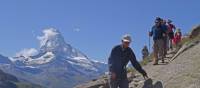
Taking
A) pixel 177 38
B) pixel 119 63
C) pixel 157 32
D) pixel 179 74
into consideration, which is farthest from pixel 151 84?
pixel 177 38

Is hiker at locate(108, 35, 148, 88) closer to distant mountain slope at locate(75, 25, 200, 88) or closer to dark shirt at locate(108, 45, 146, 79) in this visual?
dark shirt at locate(108, 45, 146, 79)

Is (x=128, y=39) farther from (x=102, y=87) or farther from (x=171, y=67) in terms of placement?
(x=102, y=87)

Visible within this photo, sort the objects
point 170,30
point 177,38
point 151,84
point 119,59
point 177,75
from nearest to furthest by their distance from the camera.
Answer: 1. point 119,59
2. point 151,84
3. point 177,75
4. point 170,30
5. point 177,38

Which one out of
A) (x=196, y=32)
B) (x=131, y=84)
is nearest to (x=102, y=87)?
(x=131, y=84)

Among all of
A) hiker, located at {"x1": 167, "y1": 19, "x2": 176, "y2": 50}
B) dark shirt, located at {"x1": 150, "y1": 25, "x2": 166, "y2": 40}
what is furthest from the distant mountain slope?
hiker, located at {"x1": 167, "y1": 19, "x2": 176, "y2": 50}

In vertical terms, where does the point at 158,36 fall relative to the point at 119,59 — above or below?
above

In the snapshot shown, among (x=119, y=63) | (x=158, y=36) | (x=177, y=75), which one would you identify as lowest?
(x=177, y=75)

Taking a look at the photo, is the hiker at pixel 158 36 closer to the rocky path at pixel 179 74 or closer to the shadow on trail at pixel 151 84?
the rocky path at pixel 179 74

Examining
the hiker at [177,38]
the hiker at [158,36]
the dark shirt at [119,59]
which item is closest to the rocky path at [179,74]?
the dark shirt at [119,59]

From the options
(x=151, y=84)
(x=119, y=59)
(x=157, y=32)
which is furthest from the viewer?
(x=157, y=32)

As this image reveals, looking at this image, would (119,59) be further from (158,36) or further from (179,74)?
(158,36)

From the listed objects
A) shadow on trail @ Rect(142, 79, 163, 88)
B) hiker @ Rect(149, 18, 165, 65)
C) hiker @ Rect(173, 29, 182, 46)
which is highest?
hiker @ Rect(173, 29, 182, 46)

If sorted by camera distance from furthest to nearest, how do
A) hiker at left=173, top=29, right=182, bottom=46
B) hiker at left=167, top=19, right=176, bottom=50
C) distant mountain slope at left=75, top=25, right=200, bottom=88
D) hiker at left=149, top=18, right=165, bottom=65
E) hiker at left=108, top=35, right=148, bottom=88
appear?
hiker at left=173, top=29, right=182, bottom=46
hiker at left=167, top=19, right=176, bottom=50
hiker at left=149, top=18, right=165, bottom=65
distant mountain slope at left=75, top=25, right=200, bottom=88
hiker at left=108, top=35, right=148, bottom=88

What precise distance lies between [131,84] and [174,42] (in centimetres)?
1420
